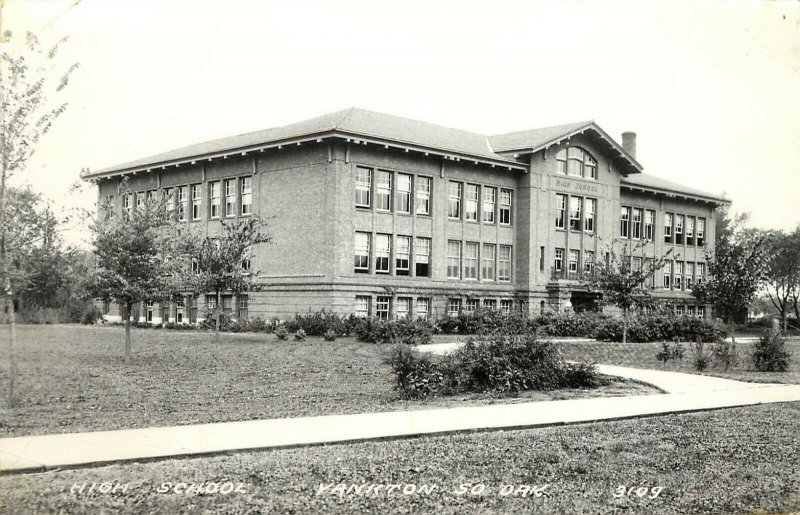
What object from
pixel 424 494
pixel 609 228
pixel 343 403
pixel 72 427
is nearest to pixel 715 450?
pixel 424 494

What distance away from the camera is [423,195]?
40.3 metres

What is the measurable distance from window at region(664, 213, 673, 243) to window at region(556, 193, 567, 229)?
1232 centimetres

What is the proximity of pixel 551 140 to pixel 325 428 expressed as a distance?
1385 inches

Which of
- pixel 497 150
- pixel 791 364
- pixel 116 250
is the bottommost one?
pixel 791 364

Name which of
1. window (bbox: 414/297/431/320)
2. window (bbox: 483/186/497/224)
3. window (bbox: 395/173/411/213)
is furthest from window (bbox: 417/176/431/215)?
window (bbox: 414/297/431/320)

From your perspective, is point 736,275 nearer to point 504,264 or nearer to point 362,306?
point 362,306

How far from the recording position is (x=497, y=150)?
44406mm

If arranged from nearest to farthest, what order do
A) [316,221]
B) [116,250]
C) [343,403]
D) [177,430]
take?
[177,430] < [343,403] < [116,250] < [316,221]

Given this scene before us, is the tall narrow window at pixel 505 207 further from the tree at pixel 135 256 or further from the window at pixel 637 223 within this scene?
the tree at pixel 135 256

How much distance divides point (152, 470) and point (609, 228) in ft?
Answer: 143

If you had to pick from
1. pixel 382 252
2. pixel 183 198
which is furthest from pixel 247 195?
pixel 382 252

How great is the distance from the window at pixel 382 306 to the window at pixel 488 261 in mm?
6656

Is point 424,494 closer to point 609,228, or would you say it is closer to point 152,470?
point 152,470

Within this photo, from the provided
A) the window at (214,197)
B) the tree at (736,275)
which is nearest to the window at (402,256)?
the window at (214,197)
